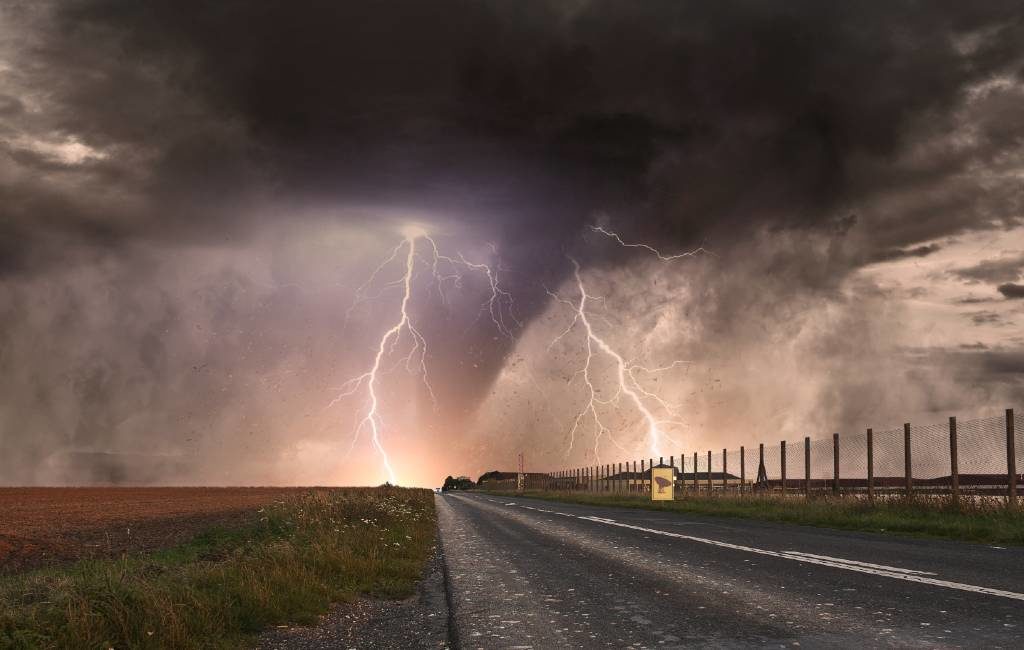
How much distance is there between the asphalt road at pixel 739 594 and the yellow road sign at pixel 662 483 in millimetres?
21090

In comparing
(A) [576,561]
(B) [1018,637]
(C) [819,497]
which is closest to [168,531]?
(A) [576,561]

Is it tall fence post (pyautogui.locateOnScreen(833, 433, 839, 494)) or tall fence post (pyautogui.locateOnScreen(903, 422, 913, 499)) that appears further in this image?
tall fence post (pyautogui.locateOnScreen(833, 433, 839, 494))

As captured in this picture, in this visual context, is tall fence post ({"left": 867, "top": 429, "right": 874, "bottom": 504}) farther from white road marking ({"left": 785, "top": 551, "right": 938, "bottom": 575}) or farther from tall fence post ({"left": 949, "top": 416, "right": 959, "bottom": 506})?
white road marking ({"left": 785, "top": 551, "right": 938, "bottom": 575})

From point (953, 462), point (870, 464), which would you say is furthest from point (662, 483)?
→ point (953, 462)

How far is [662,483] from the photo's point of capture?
32.8m

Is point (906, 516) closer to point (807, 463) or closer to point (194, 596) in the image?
point (807, 463)

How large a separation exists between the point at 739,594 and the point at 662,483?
2721cm

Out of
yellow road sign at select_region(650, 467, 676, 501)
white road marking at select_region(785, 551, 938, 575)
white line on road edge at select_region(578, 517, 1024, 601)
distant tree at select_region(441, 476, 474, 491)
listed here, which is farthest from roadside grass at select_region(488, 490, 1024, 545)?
distant tree at select_region(441, 476, 474, 491)

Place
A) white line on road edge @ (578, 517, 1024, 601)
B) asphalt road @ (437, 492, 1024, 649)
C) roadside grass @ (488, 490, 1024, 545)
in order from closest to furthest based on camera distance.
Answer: asphalt road @ (437, 492, 1024, 649)
white line on road edge @ (578, 517, 1024, 601)
roadside grass @ (488, 490, 1024, 545)

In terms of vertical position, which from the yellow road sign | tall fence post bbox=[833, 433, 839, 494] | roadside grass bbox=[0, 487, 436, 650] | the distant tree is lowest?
the distant tree

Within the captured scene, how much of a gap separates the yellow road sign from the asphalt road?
2109 centimetres

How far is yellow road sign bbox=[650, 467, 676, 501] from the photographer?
32562 mm

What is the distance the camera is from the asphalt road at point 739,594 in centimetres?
476

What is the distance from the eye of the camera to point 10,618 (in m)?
4.76
